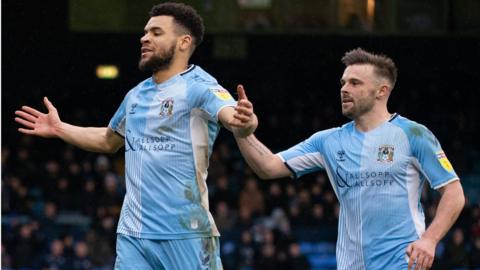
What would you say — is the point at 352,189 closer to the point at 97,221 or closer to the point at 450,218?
the point at 450,218

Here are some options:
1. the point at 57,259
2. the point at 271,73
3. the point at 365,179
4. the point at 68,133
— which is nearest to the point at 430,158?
the point at 365,179

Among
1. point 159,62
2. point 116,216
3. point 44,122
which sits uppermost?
point 159,62

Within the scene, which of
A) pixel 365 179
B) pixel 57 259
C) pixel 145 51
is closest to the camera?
pixel 145 51

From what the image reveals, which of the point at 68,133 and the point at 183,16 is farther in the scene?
the point at 68,133

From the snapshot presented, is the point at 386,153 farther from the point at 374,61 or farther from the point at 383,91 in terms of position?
the point at 374,61

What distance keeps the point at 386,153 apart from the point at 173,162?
4.07 ft

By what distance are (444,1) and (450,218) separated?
1407 cm

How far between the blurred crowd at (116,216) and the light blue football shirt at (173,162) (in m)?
10.6

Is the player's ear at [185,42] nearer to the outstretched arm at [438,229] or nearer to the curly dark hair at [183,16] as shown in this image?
the curly dark hair at [183,16]

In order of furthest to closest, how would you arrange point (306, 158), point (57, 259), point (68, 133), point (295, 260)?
point (295, 260) → point (57, 259) → point (306, 158) → point (68, 133)

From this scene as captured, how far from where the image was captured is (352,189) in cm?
621

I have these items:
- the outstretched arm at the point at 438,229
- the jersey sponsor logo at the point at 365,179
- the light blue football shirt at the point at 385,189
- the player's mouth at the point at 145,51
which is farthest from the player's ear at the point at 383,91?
the player's mouth at the point at 145,51

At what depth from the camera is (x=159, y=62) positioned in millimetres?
5992

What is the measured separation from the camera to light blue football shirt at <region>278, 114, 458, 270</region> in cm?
607
